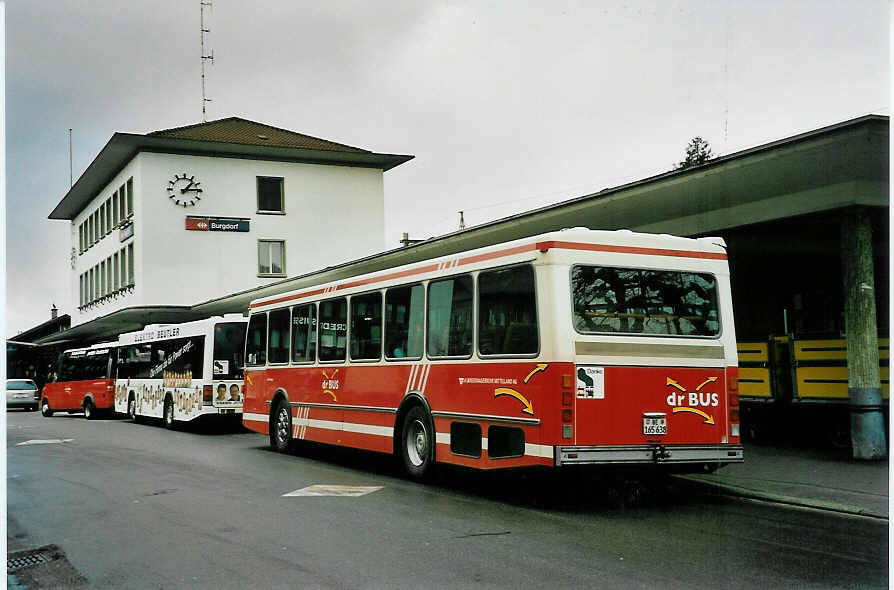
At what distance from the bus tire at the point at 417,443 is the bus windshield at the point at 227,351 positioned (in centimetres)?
1146

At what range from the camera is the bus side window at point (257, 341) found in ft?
62.6

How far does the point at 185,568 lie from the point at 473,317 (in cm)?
526

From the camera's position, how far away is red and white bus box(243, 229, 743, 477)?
34.5 feet

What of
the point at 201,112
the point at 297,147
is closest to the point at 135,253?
the point at 297,147

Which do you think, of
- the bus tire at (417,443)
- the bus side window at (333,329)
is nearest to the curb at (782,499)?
the bus tire at (417,443)

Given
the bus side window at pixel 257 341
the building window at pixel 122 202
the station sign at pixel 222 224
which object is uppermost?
the building window at pixel 122 202

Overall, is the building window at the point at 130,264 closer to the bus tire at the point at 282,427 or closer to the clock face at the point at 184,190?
the clock face at the point at 184,190

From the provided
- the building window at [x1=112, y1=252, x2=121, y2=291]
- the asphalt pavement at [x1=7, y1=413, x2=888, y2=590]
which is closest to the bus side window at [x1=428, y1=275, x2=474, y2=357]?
the asphalt pavement at [x1=7, y1=413, x2=888, y2=590]

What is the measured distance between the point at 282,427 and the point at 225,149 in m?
30.2

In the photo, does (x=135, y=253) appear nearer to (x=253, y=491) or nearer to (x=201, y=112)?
(x=201, y=112)

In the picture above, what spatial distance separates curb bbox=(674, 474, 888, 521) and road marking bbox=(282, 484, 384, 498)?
3.98 m

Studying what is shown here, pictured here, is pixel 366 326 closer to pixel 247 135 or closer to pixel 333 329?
pixel 333 329

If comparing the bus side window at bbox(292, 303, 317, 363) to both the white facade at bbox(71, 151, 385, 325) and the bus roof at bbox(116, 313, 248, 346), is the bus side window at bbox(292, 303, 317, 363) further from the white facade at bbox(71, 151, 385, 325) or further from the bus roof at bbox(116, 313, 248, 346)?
the white facade at bbox(71, 151, 385, 325)

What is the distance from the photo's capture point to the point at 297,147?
47.4 metres
